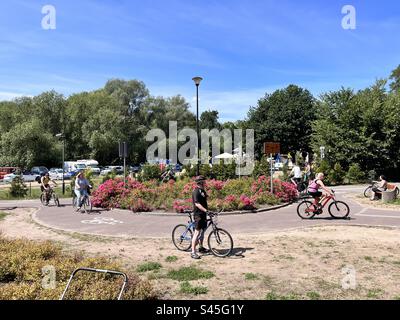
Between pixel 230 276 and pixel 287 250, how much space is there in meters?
2.34

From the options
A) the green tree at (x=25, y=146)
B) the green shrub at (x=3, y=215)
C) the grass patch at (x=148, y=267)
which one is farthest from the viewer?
the green tree at (x=25, y=146)

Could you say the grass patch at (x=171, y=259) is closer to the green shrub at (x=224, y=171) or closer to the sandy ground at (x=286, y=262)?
the sandy ground at (x=286, y=262)

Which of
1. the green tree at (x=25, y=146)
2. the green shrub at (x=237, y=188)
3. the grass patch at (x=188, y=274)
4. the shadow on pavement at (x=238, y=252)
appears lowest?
the shadow on pavement at (x=238, y=252)

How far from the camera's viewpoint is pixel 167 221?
42.6 ft

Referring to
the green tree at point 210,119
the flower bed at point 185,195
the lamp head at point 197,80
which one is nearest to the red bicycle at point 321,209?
the flower bed at point 185,195

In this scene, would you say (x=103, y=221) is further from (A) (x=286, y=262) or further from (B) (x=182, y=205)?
(A) (x=286, y=262)

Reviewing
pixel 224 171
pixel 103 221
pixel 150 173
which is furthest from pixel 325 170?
pixel 103 221

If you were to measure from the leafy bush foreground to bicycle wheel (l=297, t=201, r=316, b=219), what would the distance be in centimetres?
814

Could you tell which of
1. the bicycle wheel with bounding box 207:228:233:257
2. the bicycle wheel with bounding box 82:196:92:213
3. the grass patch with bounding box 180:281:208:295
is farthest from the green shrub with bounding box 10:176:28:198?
the grass patch with bounding box 180:281:208:295

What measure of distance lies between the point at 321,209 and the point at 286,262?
5.82 m

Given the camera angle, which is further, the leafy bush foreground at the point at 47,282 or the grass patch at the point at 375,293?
the grass patch at the point at 375,293

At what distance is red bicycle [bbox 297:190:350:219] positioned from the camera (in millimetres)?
12816

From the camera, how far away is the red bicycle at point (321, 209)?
12816 millimetres

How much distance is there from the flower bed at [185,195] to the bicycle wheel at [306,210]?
→ 2297 mm
